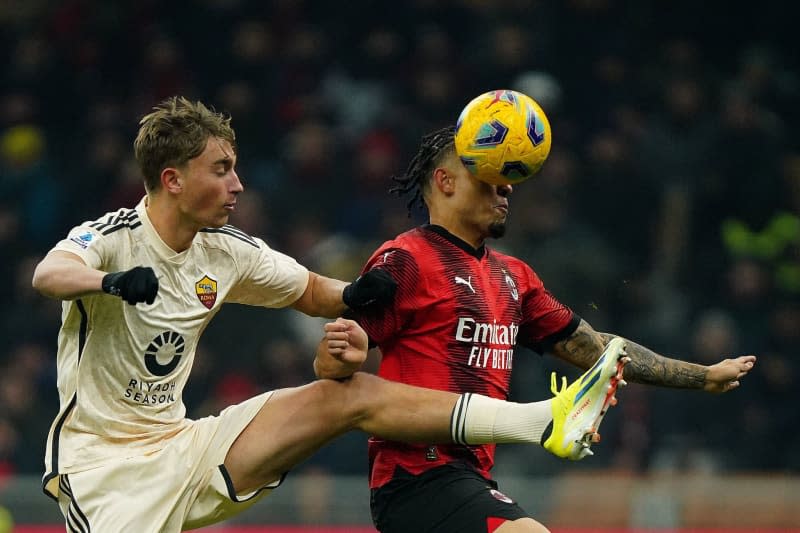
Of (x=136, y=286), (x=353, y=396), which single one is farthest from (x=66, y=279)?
(x=353, y=396)

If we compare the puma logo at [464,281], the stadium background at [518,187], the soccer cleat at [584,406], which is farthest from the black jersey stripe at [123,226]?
the stadium background at [518,187]

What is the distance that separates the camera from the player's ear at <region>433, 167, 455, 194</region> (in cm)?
484

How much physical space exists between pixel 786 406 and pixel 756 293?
2.43 ft

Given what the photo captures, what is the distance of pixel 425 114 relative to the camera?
971cm

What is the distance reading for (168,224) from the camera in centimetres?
471

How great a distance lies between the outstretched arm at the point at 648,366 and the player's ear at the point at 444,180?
2.41 feet

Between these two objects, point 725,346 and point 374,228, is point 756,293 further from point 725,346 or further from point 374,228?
point 374,228

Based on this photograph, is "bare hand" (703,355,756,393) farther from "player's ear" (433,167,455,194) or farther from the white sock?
"player's ear" (433,167,455,194)

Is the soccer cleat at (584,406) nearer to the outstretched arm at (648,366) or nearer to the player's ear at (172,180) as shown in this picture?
the outstretched arm at (648,366)

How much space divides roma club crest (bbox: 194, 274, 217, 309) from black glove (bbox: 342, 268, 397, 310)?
55 centimetres

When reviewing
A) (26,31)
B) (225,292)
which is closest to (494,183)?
(225,292)

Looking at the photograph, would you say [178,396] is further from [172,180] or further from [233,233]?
[172,180]

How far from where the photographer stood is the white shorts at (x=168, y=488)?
4.56 m

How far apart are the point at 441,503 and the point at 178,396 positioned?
106 cm
